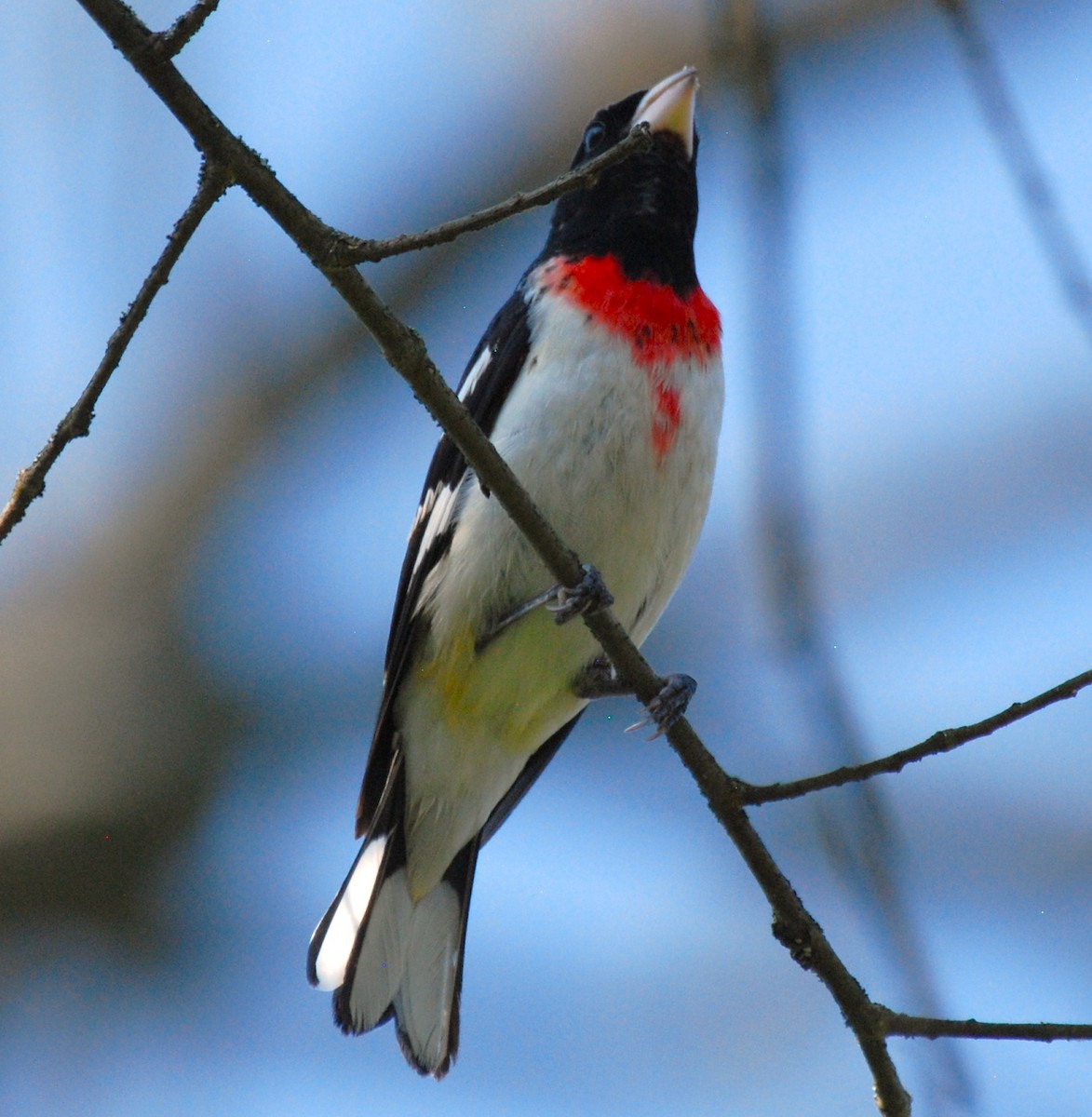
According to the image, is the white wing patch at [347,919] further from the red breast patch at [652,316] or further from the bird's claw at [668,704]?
the red breast patch at [652,316]

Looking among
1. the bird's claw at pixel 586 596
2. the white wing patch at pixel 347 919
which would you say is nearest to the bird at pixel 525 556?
the white wing patch at pixel 347 919

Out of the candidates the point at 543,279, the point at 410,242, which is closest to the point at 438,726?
the point at 543,279

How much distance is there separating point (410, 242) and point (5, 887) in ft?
9.46

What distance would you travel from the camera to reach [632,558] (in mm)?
3080

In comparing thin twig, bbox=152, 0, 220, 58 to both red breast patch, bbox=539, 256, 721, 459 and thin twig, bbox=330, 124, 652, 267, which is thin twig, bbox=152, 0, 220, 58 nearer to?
thin twig, bbox=330, 124, 652, 267

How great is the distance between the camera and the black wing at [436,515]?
3174mm

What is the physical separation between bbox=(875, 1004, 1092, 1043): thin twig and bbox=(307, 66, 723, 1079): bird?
0.81m

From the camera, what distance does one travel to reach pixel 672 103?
11.7 feet

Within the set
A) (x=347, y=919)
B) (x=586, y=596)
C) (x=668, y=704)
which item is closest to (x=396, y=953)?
(x=347, y=919)

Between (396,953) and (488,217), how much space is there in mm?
2138

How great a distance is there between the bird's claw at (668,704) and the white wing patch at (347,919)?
3.24 feet

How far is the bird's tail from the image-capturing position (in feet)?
10.8

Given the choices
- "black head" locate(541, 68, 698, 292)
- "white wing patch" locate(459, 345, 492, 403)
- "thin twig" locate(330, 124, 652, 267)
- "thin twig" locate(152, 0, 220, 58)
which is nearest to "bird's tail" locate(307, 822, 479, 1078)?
"white wing patch" locate(459, 345, 492, 403)

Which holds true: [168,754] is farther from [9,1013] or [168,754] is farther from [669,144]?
[669,144]
